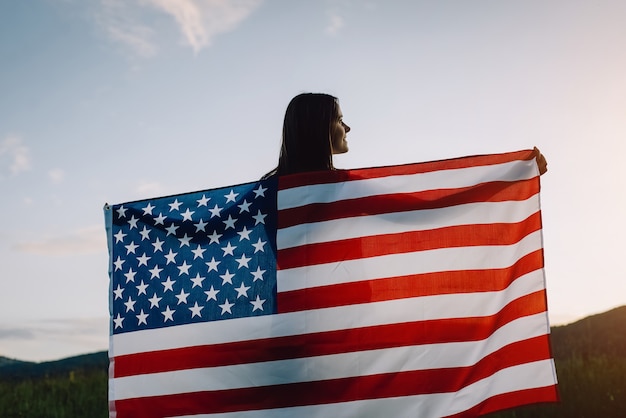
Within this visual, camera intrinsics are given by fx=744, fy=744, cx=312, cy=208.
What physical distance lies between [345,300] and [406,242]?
555 millimetres

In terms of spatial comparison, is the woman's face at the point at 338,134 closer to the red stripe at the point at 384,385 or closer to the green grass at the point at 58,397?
the red stripe at the point at 384,385

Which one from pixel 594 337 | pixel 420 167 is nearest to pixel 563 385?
pixel 594 337

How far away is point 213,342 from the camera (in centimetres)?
458

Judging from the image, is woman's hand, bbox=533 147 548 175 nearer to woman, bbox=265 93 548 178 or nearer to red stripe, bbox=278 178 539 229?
red stripe, bbox=278 178 539 229

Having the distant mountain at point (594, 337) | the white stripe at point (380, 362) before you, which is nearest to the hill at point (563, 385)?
the distant mountain at point (594, 337)

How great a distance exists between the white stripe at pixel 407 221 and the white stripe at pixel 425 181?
0.15 m

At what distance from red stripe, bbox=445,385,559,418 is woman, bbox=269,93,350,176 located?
1698 millimetres

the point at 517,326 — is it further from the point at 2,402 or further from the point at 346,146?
the point at 2,402

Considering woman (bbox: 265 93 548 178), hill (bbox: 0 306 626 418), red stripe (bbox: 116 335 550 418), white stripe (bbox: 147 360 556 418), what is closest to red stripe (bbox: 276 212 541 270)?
woman (bbox: 265 93 548 178)

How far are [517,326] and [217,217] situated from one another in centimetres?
202

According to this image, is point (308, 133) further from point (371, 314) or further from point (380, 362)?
point (380, 362)

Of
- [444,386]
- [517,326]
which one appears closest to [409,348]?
[444,386]

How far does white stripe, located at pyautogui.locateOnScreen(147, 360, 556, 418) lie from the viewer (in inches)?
169

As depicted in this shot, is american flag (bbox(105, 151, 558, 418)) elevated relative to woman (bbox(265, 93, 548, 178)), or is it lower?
lower
